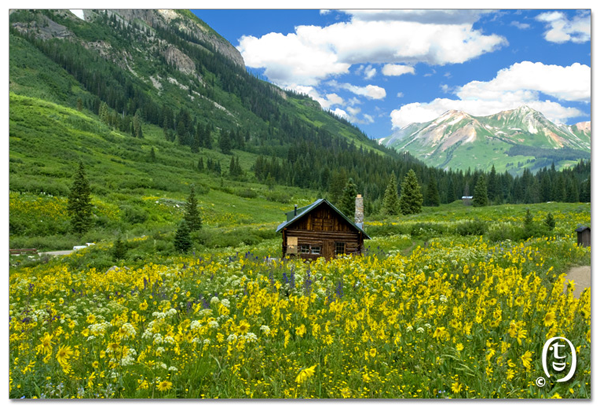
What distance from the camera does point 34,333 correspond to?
6.59m

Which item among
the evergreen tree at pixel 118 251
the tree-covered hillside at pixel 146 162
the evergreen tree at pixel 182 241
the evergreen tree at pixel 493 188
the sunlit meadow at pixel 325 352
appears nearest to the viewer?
the sunlit meadow at pixel 325 352

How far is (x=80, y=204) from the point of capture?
70.2 ft

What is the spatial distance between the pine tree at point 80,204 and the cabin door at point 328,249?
14.2 metres

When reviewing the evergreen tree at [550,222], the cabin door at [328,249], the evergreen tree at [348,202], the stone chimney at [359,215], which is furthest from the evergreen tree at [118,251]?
the evergreen tree at [348,202]

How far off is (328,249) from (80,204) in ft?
50.2

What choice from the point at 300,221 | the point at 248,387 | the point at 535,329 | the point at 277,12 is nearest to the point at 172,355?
the point at 248,387

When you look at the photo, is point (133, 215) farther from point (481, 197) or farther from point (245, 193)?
point (481, 197)

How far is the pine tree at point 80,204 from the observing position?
20.4 m

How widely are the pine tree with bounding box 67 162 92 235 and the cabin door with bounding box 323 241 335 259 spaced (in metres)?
14.2

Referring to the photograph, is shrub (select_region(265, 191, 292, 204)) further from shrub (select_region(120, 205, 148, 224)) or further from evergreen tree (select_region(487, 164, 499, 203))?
shrub (select_region(120, 205, 148, 224))

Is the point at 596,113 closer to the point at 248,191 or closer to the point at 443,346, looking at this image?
the point at 443,346

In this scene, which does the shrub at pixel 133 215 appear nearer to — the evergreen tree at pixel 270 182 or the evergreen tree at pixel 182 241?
the evergreen tree at pixel 182 241

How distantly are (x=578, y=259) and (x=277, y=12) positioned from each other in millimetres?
10180

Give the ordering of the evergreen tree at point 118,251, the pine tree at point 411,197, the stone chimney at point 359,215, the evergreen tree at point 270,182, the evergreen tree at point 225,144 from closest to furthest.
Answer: the stone chimney at point 359,215 → the evergreen tree at point 118,251 → the pine tree at point 411,197 → the evergreen tree at point 270,182 → the evergreen tree at point 225,144
